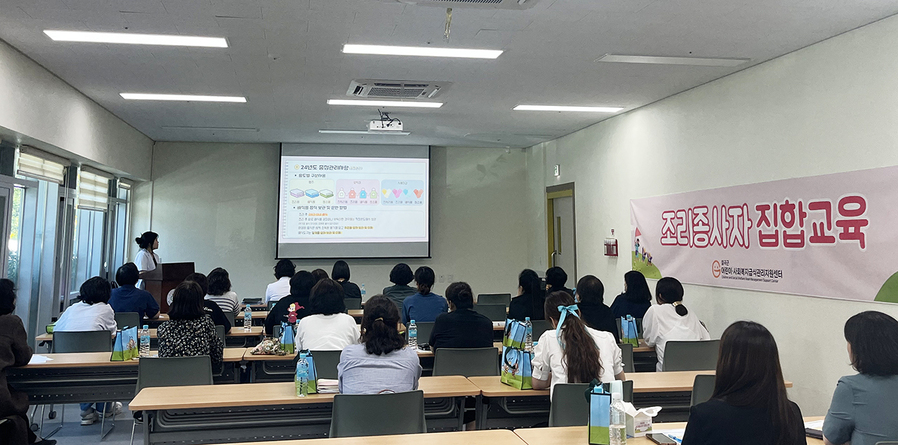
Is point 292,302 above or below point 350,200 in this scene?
→ below

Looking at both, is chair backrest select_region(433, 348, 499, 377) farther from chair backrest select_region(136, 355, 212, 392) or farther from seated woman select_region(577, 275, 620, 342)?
chair backrest select_region(136, 355, 212, 392)

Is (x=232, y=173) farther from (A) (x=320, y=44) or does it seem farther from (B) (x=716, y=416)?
(B) (x=716, y=416)

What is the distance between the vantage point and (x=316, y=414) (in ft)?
10.0

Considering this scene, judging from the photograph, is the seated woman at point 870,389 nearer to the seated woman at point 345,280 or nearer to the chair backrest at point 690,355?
the chair backrest at point 690,355

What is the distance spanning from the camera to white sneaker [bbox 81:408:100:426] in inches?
188

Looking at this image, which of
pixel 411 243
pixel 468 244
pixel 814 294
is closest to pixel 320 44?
pixel 814 294

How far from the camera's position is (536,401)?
328cm

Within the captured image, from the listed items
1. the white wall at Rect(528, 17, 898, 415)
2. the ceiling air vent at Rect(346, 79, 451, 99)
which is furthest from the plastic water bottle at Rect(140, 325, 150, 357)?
the white wall at Rect(528, 17, 898, 415)

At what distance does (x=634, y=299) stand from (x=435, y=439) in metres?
3.26

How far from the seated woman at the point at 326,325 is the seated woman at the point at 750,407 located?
8.23 feet

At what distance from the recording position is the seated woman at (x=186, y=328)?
364cm

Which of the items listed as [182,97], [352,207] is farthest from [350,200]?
[182,97]

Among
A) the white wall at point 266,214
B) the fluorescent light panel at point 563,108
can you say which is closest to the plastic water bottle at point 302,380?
the fluorescent light panel at point 563,108

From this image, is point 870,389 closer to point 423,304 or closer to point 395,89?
point 423,304
